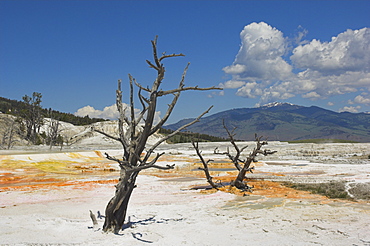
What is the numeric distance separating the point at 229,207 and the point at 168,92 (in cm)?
691

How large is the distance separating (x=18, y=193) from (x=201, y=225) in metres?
12.7

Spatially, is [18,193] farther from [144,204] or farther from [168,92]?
[168,92]

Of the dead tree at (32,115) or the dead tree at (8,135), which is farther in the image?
the dead tree at (32,115)

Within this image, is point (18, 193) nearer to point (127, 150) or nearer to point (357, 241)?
point (127, 150)

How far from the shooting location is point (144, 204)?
1586 cm

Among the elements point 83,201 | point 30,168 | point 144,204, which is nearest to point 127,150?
point 144,204

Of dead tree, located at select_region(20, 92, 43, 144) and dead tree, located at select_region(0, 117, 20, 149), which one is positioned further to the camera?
dead tree, located at select_region(20, 92, 43, 144)

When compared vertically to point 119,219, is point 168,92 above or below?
above

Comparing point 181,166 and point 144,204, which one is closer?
point 144,204

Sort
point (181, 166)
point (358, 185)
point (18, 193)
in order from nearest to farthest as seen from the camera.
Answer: point (18, 193)
point (358, 185)
point (181, 166)

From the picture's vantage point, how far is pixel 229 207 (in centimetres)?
1459

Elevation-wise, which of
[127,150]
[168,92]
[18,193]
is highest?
[168,92]

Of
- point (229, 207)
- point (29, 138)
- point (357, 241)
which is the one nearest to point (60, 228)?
point (229, 207)

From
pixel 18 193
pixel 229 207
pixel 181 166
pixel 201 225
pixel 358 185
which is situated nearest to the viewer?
pixel 201 225
